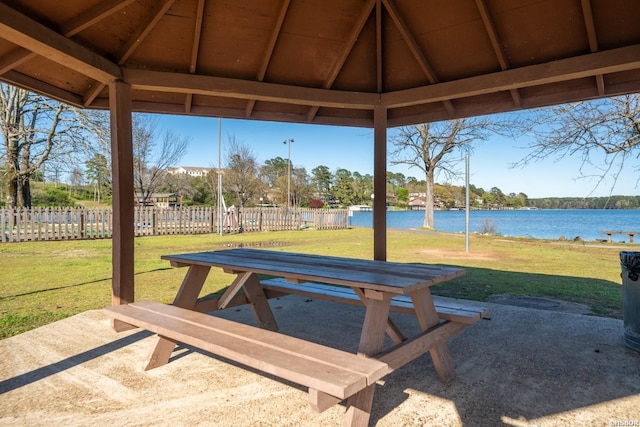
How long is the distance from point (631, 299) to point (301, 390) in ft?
9.13

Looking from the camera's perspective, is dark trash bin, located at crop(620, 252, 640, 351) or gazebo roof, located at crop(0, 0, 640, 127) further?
gazebo roof, located at crop(0, 0, 640, 127)

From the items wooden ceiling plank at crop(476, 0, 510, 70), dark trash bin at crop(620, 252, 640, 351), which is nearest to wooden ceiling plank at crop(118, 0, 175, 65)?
wooden ceiling plank at crop(476, 0, 510, 70)

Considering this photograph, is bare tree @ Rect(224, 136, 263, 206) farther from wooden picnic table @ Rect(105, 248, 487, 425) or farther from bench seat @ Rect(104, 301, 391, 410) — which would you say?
bench seat @ Rect(104, 301, 391, 410)

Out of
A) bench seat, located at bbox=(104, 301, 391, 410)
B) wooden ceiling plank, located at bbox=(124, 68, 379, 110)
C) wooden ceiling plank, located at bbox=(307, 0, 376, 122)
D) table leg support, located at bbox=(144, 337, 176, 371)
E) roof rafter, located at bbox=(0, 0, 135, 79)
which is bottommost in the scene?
table leg support, located at bbox=(144, 337, 176, 371)

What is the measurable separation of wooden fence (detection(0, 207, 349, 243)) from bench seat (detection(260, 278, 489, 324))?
1088 cm

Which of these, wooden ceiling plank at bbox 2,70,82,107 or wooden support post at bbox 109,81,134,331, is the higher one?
wooden ceiling plank at bbox 2,70,82,107

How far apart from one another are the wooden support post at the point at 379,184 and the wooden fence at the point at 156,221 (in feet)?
35.3

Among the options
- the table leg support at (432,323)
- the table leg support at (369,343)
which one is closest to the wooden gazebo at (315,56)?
the table leg support at (432,323)

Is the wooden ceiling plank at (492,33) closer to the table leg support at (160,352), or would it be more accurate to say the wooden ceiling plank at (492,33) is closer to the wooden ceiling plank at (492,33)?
the wooden ceiling plank at (492,33)

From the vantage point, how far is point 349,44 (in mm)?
4336

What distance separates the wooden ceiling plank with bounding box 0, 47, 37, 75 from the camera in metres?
3.21

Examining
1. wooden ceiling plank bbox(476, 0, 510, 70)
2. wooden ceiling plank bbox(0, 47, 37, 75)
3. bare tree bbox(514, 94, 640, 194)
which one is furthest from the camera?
bare tree bbox(514, 94, 640, 194)

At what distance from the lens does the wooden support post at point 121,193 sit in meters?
3.65

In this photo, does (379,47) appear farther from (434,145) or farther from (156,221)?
(434,145)
